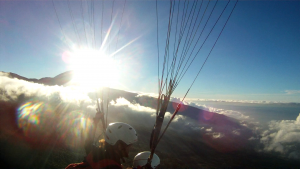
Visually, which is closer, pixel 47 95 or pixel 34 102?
pixel 34 102

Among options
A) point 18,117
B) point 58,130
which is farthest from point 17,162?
point 58,130

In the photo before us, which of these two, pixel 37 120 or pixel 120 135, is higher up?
pixel 120 135

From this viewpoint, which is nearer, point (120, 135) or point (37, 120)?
point (120, 135)

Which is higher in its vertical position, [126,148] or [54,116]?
[126,148]

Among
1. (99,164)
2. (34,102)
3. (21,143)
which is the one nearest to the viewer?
(99,164)

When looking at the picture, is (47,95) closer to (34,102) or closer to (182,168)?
(34,102)

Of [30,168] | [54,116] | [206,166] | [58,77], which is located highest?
[58,77]

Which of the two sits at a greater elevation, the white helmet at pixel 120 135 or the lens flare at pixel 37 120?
the white helmet at pixel 120 135

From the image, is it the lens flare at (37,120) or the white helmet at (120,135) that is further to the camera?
the lens flare at (37,120)

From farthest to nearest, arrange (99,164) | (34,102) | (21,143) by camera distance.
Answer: (34,102), (21,143), (99,164)
